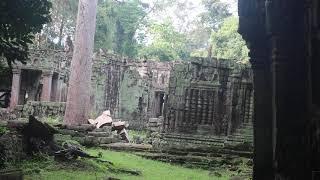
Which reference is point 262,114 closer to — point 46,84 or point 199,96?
point 199,96

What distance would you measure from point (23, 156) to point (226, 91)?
7.69 meters

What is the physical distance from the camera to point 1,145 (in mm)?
8680

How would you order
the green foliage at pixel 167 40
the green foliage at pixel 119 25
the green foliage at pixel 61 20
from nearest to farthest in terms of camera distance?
the green foliage at pixel 61 20
the green foliage at pixel 119 25
the green foliage at pixel 167 40

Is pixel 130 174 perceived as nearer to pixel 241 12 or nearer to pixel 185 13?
pixel 241 12

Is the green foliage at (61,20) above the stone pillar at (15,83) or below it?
above

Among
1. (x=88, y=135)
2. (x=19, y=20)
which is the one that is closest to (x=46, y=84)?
(x=88, y=135)

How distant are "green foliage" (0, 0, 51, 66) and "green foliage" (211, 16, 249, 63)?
89.0 ft

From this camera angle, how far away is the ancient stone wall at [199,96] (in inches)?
617

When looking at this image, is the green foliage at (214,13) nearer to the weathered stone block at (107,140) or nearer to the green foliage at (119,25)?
the green foliage at (119,25)

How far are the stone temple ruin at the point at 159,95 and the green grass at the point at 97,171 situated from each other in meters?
2.87

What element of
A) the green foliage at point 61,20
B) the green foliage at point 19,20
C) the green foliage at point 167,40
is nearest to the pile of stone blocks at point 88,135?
the green foliage at point 19,20

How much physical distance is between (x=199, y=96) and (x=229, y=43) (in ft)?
66.4

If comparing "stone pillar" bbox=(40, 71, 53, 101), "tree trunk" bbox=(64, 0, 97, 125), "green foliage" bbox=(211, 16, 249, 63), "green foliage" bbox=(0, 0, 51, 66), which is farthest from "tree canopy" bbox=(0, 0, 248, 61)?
"green foliage" bbox=(0, 0, 51, 66)

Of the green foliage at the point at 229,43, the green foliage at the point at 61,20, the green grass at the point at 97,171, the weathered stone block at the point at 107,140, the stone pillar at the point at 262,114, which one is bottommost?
the green grass at the point at 97,171
